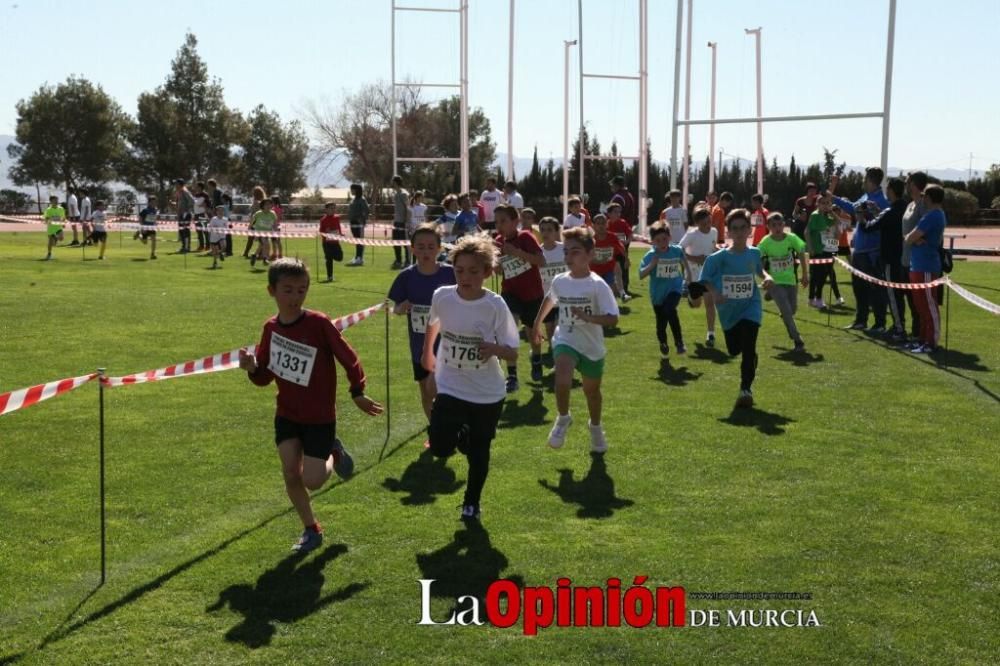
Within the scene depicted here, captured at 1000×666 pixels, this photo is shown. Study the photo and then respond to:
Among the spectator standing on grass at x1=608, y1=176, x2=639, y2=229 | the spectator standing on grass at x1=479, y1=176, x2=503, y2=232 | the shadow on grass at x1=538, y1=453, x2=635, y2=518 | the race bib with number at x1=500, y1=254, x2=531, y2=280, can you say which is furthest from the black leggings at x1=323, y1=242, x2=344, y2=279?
the shadow on grass at x1=538, y1=453, x2=635, y2=518

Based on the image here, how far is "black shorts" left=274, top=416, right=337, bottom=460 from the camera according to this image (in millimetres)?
6527

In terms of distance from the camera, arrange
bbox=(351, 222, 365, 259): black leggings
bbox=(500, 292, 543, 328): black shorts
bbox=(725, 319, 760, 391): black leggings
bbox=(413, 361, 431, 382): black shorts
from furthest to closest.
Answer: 1. bbox=(351, 222, 365, 259): black leggings
2. bbox=(500, 292, 543, 328): black shorts
3. bbox=(725, 319, 760, 391): black leggings
4. bbox=(413, 361, 431, 382): black shorts

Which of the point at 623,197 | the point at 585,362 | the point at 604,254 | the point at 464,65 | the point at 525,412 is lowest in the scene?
the point at 525,412

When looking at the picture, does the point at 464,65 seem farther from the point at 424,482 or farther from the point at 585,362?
the point at 424,482

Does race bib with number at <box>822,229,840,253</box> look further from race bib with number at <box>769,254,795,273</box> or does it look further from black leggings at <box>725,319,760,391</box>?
black leggings at <box>725,319,760,391</box>

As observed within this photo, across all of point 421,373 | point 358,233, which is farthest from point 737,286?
point 358,233

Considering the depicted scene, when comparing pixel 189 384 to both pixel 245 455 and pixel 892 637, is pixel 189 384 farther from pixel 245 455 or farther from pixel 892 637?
pixel 892 637

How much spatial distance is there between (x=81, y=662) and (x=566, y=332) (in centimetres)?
495

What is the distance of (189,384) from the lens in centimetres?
1232

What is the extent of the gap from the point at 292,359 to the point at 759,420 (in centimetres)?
550

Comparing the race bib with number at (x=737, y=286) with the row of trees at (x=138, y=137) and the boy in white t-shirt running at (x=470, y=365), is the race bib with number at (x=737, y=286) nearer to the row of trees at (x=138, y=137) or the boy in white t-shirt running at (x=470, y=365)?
the boy in white t-shirt running at (x=470, y=365)

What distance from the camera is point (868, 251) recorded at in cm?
1741

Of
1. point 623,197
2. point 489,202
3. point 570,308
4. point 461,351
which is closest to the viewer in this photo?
point 461,351

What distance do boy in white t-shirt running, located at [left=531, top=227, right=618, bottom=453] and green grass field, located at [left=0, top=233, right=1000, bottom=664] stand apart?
0.31 meters
